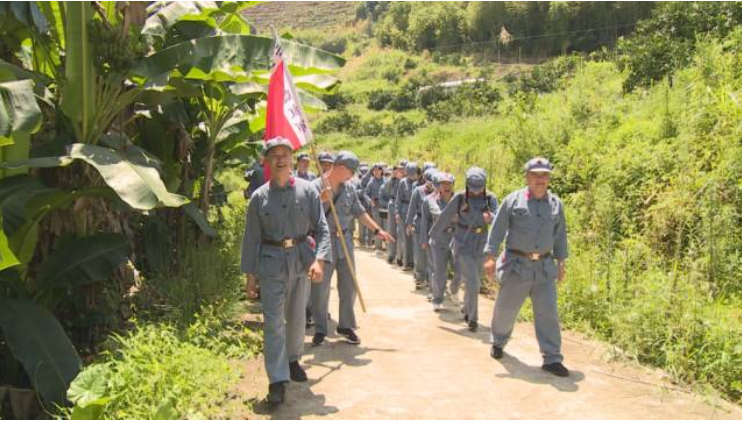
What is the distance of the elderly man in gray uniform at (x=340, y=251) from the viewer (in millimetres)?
7371

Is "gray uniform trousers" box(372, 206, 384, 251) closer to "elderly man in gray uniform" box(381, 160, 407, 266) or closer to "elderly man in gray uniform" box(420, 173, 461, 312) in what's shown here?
"elderly man in gray uniform" box(381, 160, 407, 266)

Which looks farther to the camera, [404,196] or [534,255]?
[404,196]

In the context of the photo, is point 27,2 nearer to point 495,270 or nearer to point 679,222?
point 495,270

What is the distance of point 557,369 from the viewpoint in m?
6.21

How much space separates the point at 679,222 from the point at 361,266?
6.74 metres

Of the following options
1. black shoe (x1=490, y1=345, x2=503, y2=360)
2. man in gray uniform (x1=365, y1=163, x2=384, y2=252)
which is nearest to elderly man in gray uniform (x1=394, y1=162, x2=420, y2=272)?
man in gray uniform (x1=365, y1=163, x2=384, y2=252)

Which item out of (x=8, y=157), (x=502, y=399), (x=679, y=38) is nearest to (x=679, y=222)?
(x=502, y=399)

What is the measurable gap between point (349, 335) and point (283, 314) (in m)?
2.02

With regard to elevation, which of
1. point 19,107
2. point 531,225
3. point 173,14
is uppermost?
point 173,14

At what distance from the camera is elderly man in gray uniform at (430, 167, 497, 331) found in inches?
321

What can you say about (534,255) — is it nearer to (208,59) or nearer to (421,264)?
(208,59)

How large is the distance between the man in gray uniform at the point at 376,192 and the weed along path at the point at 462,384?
28.1 feet

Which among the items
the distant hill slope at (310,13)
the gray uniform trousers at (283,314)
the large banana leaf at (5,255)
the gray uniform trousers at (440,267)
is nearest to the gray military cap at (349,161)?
the gray uniform trousers at (283,314)

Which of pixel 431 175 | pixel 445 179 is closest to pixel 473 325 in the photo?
pixel 445 179
